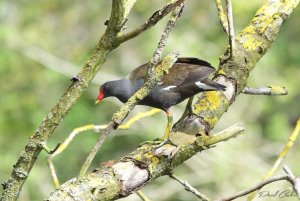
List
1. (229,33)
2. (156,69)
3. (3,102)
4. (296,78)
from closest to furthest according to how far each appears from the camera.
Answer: (156,69) < (229,33) < (3,102) < (296,78)

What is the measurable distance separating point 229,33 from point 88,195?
1.21 meters

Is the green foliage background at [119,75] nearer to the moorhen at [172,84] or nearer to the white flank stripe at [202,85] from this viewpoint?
the moorhen at [172,84]

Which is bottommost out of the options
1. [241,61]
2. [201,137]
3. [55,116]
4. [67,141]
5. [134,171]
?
[201,137]

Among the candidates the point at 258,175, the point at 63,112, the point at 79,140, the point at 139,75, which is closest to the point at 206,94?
the point at 139,75

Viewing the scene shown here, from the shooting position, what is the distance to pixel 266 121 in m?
10.1

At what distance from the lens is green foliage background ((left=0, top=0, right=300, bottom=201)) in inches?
318

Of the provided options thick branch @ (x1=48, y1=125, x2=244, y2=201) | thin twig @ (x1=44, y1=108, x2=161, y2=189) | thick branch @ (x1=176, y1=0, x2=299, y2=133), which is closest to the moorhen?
thick branch @ (x1=176, y1=0, x2=299, y2=133)

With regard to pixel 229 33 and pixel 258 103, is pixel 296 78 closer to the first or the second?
pixel 258 103

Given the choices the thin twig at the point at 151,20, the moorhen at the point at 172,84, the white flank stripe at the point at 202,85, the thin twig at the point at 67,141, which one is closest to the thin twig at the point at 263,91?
the white flank stripe at the point at 202,85

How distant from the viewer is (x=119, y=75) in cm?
905

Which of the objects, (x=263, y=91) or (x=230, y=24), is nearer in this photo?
(x=230, y=24)

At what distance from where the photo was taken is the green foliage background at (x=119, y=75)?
808cm

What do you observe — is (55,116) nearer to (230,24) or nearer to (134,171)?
(134,171)

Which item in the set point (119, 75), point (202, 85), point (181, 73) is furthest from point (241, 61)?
point (119, 75)
